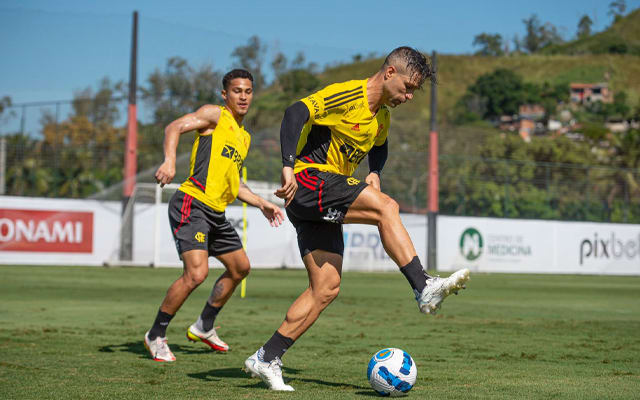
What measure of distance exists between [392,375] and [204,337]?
2653 mm

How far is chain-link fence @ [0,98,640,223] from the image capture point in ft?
95.1

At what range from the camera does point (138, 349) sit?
7.39m

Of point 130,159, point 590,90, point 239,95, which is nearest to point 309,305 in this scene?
point 239,95

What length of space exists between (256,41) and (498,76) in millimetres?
79916

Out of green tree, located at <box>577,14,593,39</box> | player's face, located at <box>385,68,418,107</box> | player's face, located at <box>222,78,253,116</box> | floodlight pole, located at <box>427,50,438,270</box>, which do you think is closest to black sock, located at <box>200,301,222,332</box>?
player's face, located at <box>222,78,253,116</box>

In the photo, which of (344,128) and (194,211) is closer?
(344,128)

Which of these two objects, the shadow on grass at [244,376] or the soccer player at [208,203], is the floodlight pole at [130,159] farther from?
the shadow on grass at [244,376]

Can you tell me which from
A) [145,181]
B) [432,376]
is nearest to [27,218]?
[145,181]

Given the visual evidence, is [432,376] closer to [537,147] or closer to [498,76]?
[537,147]

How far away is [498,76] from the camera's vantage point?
11194 cm

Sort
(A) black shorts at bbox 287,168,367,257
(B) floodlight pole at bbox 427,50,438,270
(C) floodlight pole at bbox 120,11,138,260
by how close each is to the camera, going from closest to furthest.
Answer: (A) black shorts at bbox 287,168,367,257 < (C) floodlight pole at bbox 120,11,138,260 < (B) floodlight pole at bbox 427,50,438,270

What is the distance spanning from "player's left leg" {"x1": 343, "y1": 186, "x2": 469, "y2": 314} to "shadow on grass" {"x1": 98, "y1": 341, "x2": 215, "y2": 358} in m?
2.79

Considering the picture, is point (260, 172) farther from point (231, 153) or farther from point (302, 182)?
point (302, 182)

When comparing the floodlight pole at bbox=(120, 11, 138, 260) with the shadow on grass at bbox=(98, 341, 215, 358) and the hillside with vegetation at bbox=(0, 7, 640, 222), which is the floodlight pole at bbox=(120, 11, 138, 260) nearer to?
the hillside with vegetation at bbox=(0, 7, 640, 222)
